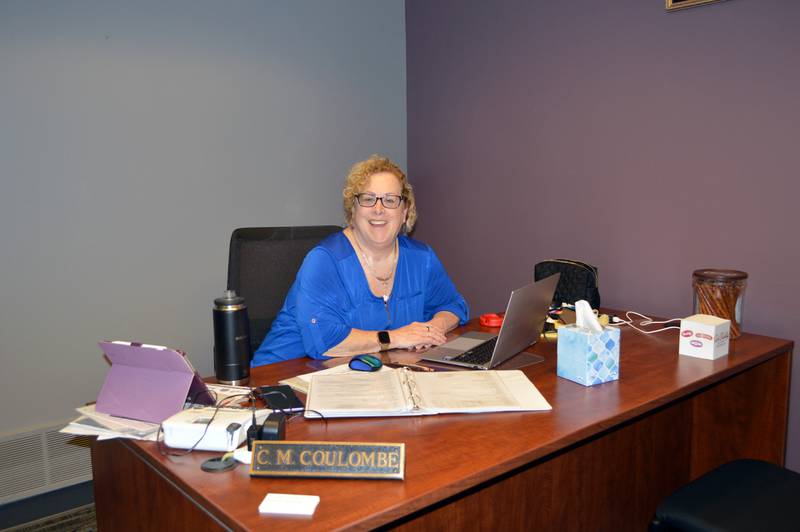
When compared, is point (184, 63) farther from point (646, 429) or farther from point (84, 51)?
point (646, 429)

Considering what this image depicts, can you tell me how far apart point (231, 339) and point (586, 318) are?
2.85 feet

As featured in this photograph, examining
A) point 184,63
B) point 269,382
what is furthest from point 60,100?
point 269,382

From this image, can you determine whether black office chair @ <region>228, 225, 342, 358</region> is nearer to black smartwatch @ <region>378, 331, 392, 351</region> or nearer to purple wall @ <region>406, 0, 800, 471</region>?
black smartwatch @ <region>378, 331, 392, 351</region>

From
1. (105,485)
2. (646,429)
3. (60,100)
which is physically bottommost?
(646,429)

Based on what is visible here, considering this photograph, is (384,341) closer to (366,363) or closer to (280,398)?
(366,363)

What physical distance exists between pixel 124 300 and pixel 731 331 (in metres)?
2.29

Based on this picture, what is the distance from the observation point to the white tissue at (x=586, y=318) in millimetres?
1494

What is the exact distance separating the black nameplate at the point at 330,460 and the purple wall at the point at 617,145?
1.62 m

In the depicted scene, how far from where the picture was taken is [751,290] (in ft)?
6.78

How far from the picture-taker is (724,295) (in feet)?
6.15

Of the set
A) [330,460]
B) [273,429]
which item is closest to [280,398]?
[273,429]

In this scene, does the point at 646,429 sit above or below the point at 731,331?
below

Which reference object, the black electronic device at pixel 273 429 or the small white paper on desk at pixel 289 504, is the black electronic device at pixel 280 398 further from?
the small white paper on desk at pixel 289 504

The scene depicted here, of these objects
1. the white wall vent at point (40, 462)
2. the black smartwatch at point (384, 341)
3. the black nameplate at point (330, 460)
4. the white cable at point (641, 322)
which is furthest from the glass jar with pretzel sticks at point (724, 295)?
the white wall vent at point (40, 462)
